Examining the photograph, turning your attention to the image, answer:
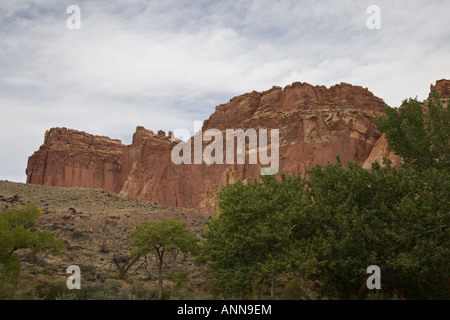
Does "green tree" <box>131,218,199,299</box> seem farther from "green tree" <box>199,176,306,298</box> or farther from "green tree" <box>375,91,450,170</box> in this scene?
"green tree" <box>375,91,450,170</box>

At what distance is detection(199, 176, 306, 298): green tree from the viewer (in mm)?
19344

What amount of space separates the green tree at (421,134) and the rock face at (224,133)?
32.4m

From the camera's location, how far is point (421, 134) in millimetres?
22844

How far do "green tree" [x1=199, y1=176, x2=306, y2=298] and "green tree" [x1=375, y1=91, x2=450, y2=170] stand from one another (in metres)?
7.10

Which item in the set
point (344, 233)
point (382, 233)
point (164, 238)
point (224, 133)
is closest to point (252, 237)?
point (344, 233)

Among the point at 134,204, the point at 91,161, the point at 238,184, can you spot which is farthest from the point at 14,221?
the point at 91,161

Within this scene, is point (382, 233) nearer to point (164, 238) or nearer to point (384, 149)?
point (164, 238)

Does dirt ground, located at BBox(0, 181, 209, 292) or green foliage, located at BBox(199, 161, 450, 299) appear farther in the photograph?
dirt ground, located at BBox(0, 181, 209, 292)

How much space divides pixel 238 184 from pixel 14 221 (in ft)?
49.4

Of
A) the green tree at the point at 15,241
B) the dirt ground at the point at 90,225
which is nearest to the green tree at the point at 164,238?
the dirt ground at the point at 90,225

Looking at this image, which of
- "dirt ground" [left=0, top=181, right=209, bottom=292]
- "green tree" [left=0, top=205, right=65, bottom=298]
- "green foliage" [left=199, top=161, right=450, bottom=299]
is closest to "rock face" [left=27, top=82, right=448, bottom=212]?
"dirt ground" [left=0, top=181, right=209, bottom=292]

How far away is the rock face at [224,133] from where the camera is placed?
6291 centimetres
